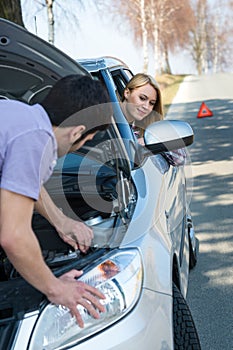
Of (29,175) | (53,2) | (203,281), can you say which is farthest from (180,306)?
(53,2)

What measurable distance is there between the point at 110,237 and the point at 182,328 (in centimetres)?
59

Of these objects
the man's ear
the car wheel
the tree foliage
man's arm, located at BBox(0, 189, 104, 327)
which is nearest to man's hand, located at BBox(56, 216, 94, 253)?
man's arm, located at BBox(0, 189, 104, 327)

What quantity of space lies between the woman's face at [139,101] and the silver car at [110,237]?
0.30 m

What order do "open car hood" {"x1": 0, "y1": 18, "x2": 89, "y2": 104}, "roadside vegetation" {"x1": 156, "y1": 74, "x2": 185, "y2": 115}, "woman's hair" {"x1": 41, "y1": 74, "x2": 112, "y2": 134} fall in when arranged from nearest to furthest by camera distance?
"woman's hair" {"x1": 41, "y1": 74, "x2": 112, "y2": 134}
"open car hood" {"x1": 0, "y1": 18, "x2": 89, "y2": 104}
"roadside vegetation" {"x1": 156, "y1": 74, "x2": 185, "y2": 115}

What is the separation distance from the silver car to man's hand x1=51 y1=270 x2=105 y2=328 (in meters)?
0.04

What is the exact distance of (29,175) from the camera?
1.75 metres

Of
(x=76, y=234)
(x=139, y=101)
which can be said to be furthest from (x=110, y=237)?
(x=139, y=101)

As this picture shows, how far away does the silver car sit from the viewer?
1960mm

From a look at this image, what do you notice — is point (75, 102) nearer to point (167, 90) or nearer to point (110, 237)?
point (110, 237)

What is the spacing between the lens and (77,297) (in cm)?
196

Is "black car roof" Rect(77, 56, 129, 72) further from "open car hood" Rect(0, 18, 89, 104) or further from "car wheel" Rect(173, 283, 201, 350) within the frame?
"car wheel" Rect(173, 283, 201, 350)

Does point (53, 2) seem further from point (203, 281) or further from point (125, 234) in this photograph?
point (125, 234)

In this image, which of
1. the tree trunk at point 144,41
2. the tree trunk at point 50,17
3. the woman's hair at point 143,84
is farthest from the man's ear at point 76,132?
the tree trunk at point 144,41

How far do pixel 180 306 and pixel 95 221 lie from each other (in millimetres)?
603
